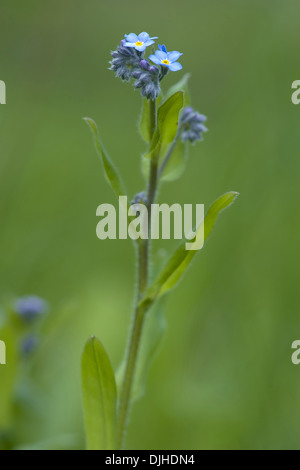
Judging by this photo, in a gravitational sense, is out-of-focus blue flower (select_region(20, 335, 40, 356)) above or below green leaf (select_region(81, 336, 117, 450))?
above

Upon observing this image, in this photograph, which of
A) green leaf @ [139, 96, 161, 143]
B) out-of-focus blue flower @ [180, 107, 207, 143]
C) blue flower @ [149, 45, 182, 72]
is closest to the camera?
→ blue flower @ [149, 45, 182, 72]

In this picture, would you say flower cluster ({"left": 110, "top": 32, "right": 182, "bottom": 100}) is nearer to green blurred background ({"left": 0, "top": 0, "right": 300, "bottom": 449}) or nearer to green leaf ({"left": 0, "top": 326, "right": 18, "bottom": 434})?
green blurred background ({"left": 0, "top": 0, "right": 300, "bottom": 449})

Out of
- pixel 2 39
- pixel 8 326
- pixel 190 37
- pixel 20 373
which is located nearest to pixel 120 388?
pixel 8 326

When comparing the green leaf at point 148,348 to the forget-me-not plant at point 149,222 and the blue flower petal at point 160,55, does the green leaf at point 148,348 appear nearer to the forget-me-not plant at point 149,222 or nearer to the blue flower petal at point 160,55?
the forget-me-not plant at point 149,222

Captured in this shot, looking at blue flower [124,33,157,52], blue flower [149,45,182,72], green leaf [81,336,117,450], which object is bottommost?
green leaf [81,336,117,450]

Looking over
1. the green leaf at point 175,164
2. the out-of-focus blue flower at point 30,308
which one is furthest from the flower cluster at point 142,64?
the out-of-focus blue flower at point 30,308

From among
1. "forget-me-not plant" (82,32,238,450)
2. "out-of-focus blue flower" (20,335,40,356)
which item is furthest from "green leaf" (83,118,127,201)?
"out-of-focus blue flower" (20,335,40,356)

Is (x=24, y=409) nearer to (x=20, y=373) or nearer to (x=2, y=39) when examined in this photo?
(x=20, y=373)

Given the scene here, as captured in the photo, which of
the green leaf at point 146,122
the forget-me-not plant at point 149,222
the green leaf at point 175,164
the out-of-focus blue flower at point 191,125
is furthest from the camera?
the green leaf at point 175,164
